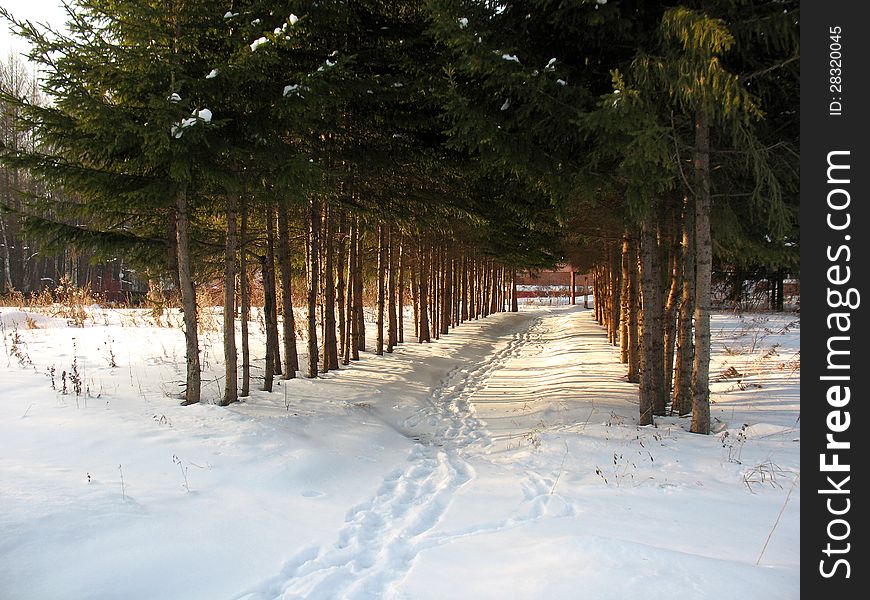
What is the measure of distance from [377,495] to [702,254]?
506cm

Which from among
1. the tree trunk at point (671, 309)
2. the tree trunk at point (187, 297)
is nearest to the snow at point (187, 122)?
the tree trunk at point (187, 297)

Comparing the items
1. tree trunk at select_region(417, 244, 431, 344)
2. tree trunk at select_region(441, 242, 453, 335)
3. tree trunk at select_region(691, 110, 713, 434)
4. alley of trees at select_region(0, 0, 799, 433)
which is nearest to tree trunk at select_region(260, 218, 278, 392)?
alley of trees at select_region(0, 0, 799, 433)

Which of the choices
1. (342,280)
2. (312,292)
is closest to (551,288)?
(342,280)

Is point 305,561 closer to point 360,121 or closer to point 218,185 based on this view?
point 218,185

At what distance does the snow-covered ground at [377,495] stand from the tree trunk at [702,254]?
2.94 feet

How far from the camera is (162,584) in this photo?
3701mm

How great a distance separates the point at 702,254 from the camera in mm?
6848

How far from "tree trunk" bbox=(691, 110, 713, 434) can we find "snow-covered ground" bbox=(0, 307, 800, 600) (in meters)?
0.90

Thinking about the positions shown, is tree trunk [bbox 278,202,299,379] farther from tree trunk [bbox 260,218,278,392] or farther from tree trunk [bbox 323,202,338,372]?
tree trunk [bbox 323,202,338,372]

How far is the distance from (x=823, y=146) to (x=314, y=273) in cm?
963

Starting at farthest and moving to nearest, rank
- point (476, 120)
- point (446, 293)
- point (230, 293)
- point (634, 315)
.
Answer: point (446, 293) < point (634, 315) < point (230, 293) < point (476, 120)

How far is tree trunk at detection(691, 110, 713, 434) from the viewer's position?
22.3ft

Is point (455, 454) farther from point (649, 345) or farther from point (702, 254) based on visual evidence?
point (702, 254)

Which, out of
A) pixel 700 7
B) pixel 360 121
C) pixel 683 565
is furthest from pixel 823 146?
pixel 360 121
